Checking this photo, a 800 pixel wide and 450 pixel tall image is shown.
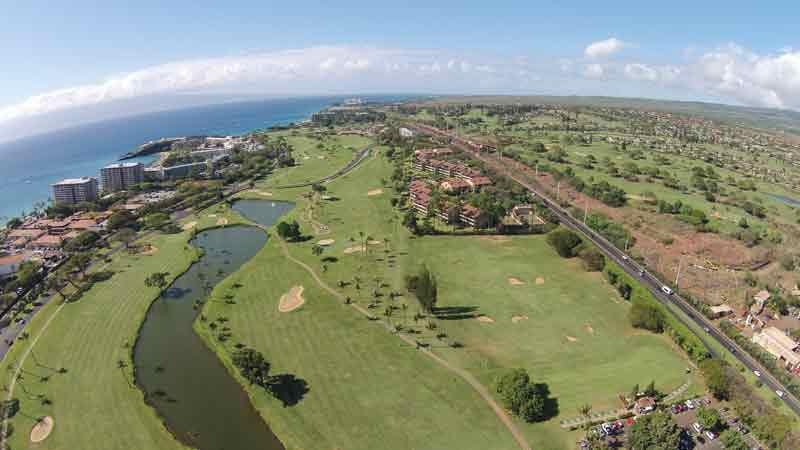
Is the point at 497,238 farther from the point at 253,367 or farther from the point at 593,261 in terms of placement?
the point at 253,367

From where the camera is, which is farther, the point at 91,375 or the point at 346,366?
the point at 346,366

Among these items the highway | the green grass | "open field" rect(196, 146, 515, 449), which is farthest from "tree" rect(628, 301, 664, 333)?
the green grass

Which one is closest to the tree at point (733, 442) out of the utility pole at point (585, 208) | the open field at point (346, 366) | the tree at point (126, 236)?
the open field at point (346, 366)

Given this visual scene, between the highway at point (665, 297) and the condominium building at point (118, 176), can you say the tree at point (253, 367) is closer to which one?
the highway at point (665, 297)

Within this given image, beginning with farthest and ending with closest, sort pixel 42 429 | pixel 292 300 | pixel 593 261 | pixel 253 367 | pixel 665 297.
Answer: pixel 593 261
pixel 665 297
pixel 292 300
pixel 253 367
pixel 42 429

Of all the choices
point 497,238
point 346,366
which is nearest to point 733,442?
point 346,366

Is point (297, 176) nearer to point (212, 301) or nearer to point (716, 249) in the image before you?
point (212, 301)
